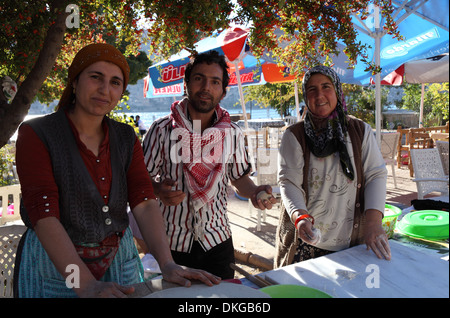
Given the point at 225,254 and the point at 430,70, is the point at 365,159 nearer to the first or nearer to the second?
the point at 225,254

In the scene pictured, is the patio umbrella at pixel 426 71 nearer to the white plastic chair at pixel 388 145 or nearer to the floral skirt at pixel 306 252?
the white plastic chair at pixel 388 145

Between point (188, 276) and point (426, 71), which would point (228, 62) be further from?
point (188, 276)

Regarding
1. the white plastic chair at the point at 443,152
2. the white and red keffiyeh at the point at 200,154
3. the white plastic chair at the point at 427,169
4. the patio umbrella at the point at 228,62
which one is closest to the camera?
the white and red keffiyeh at the point at 200,154

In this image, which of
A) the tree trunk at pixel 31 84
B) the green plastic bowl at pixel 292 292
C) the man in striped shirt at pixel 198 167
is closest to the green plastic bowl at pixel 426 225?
the man in striped shirt at pixel 198 167

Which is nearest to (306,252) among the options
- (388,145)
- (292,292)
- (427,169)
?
(292,292)

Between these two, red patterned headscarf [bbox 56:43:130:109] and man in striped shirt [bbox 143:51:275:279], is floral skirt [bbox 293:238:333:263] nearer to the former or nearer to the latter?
man in striped shirt [bbox 143:51:275:279]

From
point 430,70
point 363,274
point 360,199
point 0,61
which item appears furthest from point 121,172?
point 430,70

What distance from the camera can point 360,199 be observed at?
6.85 ft

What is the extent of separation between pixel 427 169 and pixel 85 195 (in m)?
4.70

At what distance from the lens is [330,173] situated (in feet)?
6.82

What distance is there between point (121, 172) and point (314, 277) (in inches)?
37.0

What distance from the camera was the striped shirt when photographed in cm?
211

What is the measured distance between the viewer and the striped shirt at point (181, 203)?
2.11 m

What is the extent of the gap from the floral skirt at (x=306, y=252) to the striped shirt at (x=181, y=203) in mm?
434
